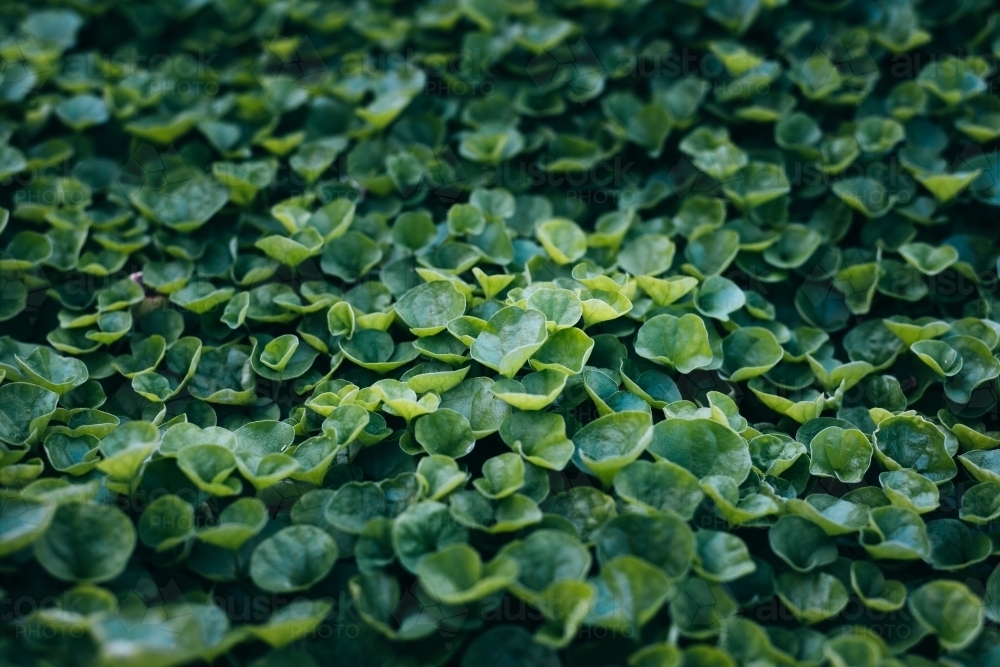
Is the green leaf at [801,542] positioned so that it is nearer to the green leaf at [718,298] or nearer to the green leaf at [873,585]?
the green leaf at [873,585]

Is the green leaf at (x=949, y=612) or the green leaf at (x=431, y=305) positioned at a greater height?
the green leaf at (x=431, y=305)

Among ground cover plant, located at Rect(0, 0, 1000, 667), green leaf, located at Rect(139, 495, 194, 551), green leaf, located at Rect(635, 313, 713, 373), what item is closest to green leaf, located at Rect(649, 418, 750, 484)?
ground cover plant, located at Rect(0, 0, 1000, 667)

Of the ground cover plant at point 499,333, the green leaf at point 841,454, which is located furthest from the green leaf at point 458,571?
the green leaf at point 841,454

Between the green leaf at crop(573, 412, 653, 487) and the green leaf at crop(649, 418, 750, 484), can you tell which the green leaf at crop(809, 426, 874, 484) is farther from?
the green leaf at crop(573, 412, 653, 487)

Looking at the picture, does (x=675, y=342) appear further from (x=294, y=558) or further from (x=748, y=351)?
(x=294, y=558)

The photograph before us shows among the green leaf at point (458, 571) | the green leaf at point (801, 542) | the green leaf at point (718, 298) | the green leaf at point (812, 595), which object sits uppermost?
the green leaf at point (458, 571)

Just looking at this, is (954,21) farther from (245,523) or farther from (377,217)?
(245,523)

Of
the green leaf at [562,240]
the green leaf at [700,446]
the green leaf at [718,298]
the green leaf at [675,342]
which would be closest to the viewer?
the green leaf at [700,446]

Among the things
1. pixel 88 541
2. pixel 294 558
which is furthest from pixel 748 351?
pixel 88 541

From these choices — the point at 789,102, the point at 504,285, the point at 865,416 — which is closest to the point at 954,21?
the point at 789,102
